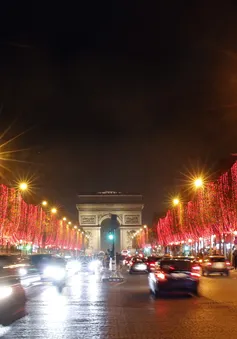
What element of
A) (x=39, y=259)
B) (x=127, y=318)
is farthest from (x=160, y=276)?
(x=39, y=259)

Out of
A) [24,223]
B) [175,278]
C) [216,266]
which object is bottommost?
[175,278]

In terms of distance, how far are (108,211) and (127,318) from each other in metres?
142

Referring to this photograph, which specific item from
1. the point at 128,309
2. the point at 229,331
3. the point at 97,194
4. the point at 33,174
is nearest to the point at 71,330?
the point at 229,331

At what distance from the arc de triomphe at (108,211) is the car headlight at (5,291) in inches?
5618

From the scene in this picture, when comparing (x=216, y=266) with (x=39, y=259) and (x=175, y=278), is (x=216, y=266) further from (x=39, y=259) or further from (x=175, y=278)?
(x=175, y=278)

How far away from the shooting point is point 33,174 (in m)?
89.9

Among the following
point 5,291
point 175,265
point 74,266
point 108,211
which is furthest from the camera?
point 108,211

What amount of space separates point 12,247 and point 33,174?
44.9ft

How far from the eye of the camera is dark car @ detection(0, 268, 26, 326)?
571 inches

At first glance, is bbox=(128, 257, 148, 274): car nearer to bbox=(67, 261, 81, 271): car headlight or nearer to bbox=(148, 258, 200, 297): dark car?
bbox=(67, 261, 81, 271): car headlight

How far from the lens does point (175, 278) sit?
2448 cm

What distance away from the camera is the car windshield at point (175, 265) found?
25250 mm

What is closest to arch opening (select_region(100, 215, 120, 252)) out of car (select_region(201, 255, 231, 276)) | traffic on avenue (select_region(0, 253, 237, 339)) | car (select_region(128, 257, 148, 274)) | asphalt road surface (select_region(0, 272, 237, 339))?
car (select_region(128, 257, 148, 274))

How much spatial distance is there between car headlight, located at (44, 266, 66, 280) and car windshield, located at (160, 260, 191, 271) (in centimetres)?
938
